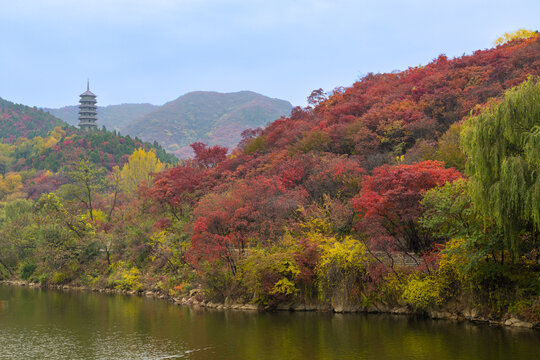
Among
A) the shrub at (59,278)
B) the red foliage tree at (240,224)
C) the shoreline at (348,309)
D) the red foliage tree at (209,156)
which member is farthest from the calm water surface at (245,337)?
the red foliage tree at (209,156)

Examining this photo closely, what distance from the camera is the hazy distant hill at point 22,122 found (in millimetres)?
123500

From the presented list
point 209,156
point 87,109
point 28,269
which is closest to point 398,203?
point 209,156

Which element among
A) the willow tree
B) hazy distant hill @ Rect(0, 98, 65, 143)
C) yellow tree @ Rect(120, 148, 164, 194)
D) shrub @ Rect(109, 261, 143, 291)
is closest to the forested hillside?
the willow tree

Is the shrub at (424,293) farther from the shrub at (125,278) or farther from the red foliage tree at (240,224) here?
the shrub at (125,278)

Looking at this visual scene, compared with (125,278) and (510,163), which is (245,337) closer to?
(510,163)

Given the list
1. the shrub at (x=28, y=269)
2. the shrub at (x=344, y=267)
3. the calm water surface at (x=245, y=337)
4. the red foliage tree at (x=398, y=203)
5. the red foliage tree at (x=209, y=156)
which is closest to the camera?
the calm water surface at (x=245, y=337)

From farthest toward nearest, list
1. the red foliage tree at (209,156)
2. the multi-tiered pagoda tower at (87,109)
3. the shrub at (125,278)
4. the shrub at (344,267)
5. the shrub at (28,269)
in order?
the multi-tiered pagoda tower at (87,109) < the shrub at (28,269) < the red foliage tree at (209,156) < the shrub at (125,278) < the shrub at (344,267)

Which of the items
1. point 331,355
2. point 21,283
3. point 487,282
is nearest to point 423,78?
point 487,282

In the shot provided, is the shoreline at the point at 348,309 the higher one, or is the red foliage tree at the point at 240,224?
the red foliage tree at the point at 240,224

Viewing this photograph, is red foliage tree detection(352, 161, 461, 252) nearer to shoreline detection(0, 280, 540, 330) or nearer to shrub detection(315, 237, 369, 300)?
shrub detection(315, 237, 369, 300)

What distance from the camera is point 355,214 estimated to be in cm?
2830

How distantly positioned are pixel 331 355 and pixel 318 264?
8.78 meters

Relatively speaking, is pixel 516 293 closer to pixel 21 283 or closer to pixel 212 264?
pixel 212 264

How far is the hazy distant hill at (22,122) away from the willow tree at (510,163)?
374 ft
